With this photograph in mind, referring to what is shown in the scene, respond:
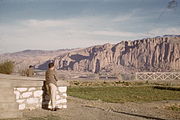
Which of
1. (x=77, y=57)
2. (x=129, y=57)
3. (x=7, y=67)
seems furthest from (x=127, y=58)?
(x=7, y=67)

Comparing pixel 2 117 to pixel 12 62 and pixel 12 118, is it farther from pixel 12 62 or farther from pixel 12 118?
pixel 12 62

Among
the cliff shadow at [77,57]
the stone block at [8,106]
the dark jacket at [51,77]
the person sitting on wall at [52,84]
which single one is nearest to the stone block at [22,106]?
the person sitting on wall at [52,84]

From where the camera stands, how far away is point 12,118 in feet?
29.9

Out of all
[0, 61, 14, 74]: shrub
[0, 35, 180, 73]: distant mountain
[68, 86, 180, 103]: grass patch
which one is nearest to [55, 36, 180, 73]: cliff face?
[0, 35, 180, 73]: distant mountain

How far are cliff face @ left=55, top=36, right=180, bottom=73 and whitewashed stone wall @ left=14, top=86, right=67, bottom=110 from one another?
125 m

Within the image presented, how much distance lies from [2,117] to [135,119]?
4.41 metres

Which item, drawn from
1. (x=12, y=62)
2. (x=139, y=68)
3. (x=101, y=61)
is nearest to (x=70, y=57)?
(x=101, y=61)

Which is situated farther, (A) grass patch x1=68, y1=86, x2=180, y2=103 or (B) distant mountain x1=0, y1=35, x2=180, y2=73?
(B) distant mountain x1=0, y1=35, x2=180, y2=73

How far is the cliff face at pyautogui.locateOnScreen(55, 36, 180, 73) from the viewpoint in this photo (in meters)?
141

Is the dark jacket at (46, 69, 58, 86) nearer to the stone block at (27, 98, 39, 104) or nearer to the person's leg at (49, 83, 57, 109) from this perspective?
the person's leg at (49, 83, 57, 109)

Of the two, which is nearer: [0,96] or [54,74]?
[0,96]

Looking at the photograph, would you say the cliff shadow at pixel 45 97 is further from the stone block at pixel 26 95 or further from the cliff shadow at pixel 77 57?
the cliff shadow at pixel 77 57

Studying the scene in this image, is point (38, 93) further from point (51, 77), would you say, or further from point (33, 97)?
point (51, 77)

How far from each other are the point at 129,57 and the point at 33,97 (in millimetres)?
146275
